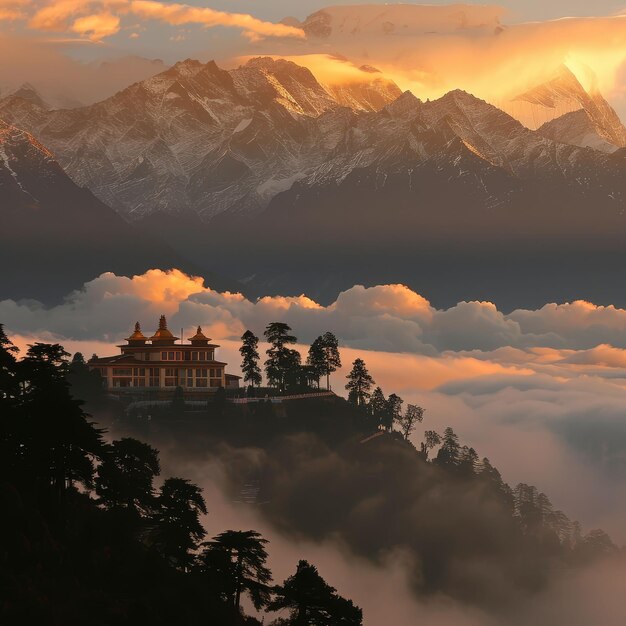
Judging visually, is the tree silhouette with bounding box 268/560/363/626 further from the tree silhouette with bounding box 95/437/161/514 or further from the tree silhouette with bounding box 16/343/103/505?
the tree silhouette with bounding box 16/343/103/505

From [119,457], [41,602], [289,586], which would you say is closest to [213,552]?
[289,586]

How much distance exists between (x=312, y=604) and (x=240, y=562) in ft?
27.5

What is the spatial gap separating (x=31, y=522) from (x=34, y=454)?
8.98m

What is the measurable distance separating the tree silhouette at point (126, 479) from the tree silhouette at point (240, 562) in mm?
10308

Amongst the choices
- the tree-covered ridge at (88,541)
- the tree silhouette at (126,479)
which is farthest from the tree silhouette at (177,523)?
Answer: the tree silhouette at (126,479)

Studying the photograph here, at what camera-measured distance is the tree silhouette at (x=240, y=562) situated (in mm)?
179250

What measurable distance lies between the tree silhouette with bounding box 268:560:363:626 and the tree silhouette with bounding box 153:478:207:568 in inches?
412

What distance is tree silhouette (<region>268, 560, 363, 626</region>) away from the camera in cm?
17575

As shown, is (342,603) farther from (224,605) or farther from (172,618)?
(172,618)

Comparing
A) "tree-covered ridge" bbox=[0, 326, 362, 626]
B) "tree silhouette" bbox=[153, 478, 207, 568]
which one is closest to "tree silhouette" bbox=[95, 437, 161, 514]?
"tree-covered ridge" bbox=[0, 326, 362, 626]

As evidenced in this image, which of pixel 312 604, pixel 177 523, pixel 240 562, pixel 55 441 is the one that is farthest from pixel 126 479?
pixel 55 441

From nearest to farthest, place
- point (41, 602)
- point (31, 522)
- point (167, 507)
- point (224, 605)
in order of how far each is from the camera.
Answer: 1. point (41, 602)
2. point (31, 522)
3. point (224, 605)
4. point (167, 507)

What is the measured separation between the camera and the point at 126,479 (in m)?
192

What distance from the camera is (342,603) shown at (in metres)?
177
